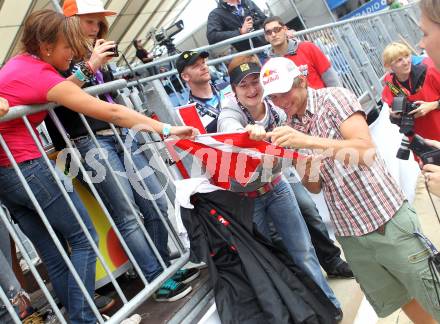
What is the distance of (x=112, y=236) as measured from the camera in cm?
312

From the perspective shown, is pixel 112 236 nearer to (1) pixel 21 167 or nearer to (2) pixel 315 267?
(1) pixel 21 167

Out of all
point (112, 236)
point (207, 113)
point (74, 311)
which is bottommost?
point (74, 311)

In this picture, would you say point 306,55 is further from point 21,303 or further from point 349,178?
point 21,303

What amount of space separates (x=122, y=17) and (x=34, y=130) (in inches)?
612

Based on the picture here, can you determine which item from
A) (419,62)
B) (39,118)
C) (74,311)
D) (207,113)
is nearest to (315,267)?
(207,113)

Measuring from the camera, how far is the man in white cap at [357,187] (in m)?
2.27

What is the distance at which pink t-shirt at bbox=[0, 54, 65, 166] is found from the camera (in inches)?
91.1

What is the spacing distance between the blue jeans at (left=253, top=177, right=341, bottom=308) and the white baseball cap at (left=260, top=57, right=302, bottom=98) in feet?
2.89

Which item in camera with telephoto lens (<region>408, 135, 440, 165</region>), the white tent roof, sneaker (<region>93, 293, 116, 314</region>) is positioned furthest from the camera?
the white tent roof

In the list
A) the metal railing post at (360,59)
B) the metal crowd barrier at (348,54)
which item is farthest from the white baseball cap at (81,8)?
the metal railing post at (360,59)

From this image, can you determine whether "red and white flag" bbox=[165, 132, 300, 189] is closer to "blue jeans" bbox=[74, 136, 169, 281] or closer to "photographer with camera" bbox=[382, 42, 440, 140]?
"blue jeans" bbox=[74, 136, 169, 281]

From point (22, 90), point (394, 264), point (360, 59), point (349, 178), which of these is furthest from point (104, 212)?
point (360, 59)

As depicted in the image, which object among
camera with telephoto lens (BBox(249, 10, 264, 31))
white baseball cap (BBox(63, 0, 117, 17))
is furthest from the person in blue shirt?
camera with telephoto lens (BBox(249, 10, 264, 31))

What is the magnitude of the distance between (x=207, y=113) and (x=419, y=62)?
2.36m
